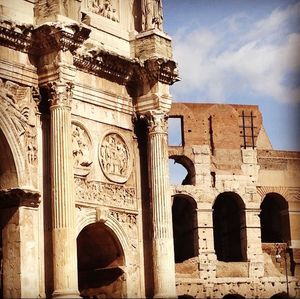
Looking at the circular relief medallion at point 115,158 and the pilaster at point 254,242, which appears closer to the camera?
the circular relief medallion at point 115,158

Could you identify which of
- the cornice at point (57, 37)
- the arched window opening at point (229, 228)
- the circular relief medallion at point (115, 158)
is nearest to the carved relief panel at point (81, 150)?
the circular relief medallion at point (115, 158)

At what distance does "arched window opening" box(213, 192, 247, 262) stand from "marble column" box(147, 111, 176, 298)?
22982mm

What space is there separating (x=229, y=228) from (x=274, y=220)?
130 inches

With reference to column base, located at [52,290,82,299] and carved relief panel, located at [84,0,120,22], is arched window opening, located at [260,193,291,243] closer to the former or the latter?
carved relief panel, located at [84,0,120,22]

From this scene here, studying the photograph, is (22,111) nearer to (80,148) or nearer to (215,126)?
(80,148)

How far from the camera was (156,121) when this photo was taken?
61.5 ft

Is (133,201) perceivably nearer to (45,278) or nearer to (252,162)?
(45,278)

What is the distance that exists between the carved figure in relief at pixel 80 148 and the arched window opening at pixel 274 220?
A: 2577 centimetres

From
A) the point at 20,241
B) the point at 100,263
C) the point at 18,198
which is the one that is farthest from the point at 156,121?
the point at 20,241

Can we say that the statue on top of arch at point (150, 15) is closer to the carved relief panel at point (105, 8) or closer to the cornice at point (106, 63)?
the carved relief panel at point (105, 8)

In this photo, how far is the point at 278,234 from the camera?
146ft

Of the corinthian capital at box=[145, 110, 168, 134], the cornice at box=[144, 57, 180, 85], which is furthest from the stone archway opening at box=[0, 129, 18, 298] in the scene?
the cornice at box=[144, 57, 180, 85]

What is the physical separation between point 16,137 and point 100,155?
221cm

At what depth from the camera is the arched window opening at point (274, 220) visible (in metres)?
43.1
